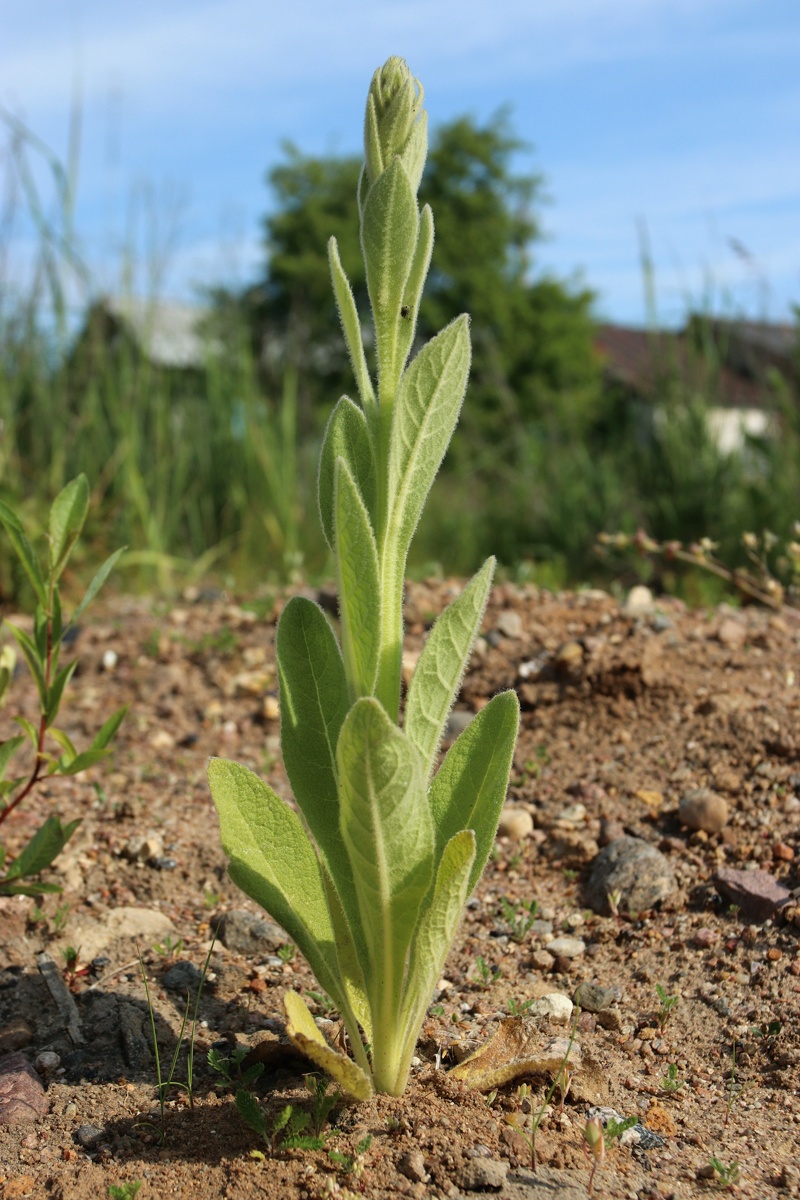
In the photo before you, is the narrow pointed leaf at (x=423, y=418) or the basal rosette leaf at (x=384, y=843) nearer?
the basal rosette leaf at (x=384, y=843)

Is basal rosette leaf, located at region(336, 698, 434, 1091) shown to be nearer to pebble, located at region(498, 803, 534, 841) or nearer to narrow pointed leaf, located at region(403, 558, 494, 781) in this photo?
narrow pointed leaf, located at region(403, 558, 494, 781)

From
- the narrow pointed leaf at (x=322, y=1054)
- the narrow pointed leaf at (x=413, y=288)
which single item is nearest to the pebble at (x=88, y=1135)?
the narrow pointed leaf at (x=322, y=1054)

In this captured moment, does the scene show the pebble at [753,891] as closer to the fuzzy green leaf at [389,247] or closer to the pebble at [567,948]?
the pebble at [567,948]

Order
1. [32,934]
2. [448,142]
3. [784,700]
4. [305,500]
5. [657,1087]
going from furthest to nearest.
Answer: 1. [448,142]
2. [305,500]
3. [784,700]
4. [32,934]
5. [657,1087]

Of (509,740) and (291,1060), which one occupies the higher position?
(509,740)

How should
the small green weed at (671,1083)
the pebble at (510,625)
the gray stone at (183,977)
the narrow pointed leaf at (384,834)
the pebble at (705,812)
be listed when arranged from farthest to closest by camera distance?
1. the pebble at (510,625)
2. the pebble at (705,812)
3. the gray stone at (183,977)
4. the small green weed at (671,1083)
5. the narrow pointed leaf at (384,834)

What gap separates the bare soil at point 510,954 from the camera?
137cm

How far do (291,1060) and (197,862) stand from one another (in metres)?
0.76

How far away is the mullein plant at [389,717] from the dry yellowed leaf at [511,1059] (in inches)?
4.3

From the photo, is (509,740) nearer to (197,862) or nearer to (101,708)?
(197,862)

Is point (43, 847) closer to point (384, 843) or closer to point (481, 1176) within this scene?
point (384, 843)

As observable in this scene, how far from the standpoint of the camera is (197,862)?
89.3 inches

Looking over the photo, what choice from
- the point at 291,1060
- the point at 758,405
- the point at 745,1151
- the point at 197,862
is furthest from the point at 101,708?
the point at 758,405

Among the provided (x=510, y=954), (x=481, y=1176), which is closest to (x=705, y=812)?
(x=510, y=954)
